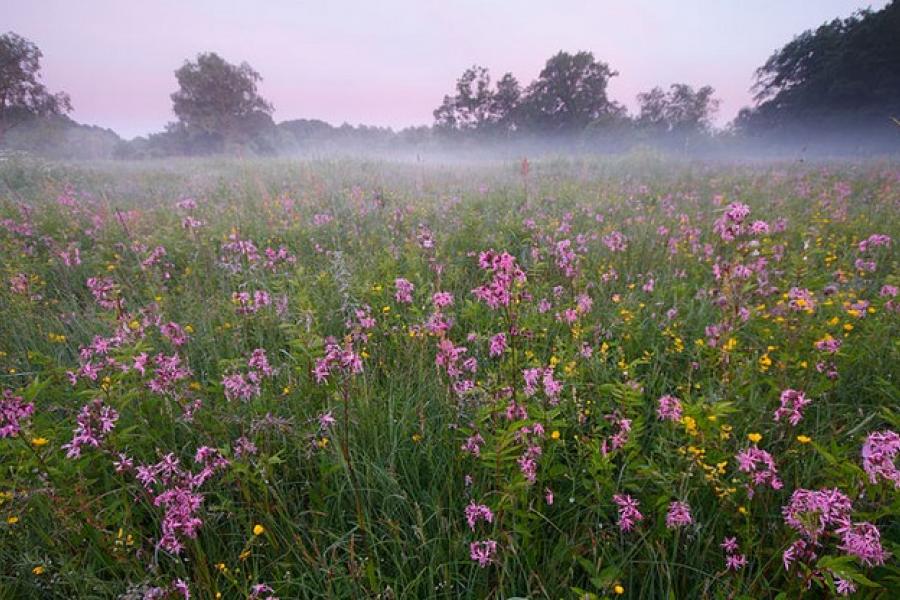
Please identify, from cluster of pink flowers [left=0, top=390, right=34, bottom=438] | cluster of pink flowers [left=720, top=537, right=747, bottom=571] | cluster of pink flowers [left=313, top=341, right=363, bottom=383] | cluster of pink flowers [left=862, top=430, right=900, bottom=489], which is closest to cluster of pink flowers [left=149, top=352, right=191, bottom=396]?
cluster of pink flowers [left=0, top=390, right=34, bottom=438]

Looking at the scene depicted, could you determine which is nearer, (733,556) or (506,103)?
(733,556)

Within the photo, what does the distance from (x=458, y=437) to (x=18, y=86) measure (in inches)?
2198

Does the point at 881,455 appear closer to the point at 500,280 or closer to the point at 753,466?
the point at 753,466

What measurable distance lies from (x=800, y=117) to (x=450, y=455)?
5830 cm

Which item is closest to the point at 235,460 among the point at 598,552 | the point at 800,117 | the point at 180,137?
the point at 598,552

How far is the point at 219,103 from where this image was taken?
50.0m

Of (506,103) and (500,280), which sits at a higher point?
(506,103)

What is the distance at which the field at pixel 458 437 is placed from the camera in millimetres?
1438

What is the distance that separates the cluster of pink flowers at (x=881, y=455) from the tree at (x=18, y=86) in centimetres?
5266

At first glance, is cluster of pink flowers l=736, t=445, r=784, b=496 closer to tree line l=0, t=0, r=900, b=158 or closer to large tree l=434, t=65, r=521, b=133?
tree line l=0, t=0, r=900, b=158

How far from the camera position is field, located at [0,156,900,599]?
4.72 feet

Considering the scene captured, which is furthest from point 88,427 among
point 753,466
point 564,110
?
point 564,110

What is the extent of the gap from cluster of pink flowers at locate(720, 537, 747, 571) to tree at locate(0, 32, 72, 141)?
172 ft

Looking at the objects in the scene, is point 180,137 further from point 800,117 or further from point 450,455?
point 800,117
